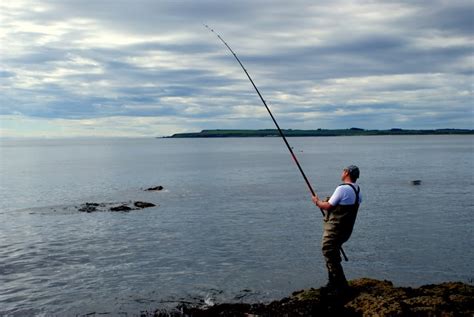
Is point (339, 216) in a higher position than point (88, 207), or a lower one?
higher

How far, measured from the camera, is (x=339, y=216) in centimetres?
1103

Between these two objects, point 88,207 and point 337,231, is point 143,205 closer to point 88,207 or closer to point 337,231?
point 88,207

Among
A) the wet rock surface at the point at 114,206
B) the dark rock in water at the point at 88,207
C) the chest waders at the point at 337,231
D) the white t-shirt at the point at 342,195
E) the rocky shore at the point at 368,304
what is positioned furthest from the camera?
the wet rock surface at the point at 114,206

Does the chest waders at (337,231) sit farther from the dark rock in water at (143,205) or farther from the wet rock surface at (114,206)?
the dark rock in water at (143,205)

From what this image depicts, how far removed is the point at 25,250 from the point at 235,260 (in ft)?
A: 30.5

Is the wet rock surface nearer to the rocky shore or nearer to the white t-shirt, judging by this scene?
the rocky shore

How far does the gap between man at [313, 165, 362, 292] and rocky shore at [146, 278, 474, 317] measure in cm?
55

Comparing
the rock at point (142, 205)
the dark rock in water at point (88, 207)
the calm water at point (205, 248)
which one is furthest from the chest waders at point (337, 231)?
the rock at point (142, 205)

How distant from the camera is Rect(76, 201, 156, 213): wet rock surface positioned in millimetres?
32875

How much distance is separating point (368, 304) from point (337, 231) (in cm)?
174

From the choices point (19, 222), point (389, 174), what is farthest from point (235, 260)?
point (389, 174)

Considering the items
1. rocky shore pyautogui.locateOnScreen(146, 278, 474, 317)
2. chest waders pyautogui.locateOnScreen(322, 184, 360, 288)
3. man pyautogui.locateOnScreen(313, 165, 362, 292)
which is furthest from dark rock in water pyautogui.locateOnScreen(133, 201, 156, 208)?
chest waders pyautogui.locateOnScreen(322, 184, 360, 288)

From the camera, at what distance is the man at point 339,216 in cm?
1073

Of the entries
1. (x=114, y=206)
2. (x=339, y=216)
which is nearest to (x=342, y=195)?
(x=339, y=216)
